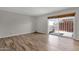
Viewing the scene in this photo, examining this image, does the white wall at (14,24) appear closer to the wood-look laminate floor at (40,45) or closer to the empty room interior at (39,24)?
the empty room interior at (39,24)

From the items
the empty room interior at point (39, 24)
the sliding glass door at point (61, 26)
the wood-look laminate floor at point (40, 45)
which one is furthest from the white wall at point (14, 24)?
the sliding glass door at point (61, 26)

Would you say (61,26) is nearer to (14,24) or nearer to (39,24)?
(39,24)

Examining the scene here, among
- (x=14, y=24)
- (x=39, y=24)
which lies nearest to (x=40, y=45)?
(x=14, y=24)

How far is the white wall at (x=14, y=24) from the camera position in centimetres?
616

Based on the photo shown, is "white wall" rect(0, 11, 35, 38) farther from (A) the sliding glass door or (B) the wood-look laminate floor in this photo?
(A) the sliding glass door

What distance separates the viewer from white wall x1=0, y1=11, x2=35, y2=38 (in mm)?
6156

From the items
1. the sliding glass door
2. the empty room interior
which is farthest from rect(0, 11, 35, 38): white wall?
the sliding glass door

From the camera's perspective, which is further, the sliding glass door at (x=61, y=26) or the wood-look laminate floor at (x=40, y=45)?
the sliding glass door at (x=61, y=26)

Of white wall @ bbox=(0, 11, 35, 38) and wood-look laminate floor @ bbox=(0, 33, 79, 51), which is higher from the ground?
white wall @ bbox=(0, 11, 35, 38)

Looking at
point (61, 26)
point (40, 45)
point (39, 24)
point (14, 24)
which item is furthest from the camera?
point (39, 24)

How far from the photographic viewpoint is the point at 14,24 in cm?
710
